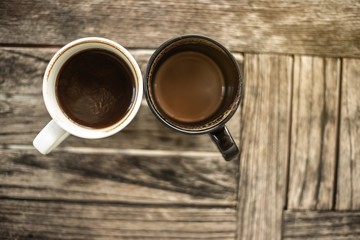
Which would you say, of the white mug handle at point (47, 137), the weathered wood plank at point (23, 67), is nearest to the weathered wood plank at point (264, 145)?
the weathered wood plank at point (23, 67)

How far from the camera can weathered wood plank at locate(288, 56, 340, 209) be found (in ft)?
2.47

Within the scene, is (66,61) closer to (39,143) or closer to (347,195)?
(39,143)

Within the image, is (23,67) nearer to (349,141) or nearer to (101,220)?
(101,220)

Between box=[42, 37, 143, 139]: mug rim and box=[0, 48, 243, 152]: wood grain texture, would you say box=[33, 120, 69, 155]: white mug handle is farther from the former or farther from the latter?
box=[0, 48, 243, 152]: wood grain texture

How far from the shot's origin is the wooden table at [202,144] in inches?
29.0

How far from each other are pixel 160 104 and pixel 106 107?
0.09m

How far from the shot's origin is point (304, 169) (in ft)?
2.50

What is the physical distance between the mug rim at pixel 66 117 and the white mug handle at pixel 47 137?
13 millimetres

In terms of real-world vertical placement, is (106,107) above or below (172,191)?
above

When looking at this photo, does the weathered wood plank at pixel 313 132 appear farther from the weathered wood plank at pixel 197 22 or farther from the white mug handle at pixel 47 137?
the white mug handle at pixel 47 137

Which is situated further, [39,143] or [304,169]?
[304,169]

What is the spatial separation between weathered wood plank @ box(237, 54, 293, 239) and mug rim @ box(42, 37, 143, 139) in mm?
223

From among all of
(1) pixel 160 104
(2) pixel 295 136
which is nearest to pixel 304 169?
(2) pixel 295 136

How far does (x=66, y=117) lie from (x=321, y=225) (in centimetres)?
51
